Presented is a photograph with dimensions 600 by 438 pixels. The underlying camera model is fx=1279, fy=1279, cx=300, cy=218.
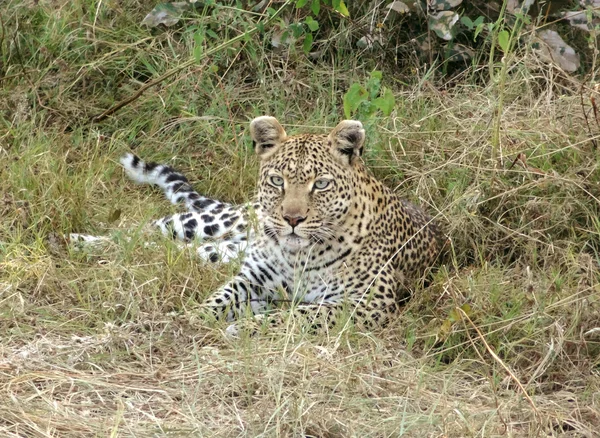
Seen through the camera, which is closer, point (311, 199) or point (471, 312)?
point (471, 312)

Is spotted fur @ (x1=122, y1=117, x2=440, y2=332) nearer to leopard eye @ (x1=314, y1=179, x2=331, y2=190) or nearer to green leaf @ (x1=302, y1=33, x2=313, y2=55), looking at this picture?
leopard eye @ (x1=314, y1=179, x2=331, y2=190)

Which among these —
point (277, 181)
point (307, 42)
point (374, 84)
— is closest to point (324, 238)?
point (277, 181)

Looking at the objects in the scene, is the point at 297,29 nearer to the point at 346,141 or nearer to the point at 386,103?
the point at 386,103

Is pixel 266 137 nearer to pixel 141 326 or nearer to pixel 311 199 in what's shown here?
pixel 311 199

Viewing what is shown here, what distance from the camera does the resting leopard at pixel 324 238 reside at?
671 cm

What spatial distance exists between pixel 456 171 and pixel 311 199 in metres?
1.16

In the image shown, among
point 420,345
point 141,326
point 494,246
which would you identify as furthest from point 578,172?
point 141,326

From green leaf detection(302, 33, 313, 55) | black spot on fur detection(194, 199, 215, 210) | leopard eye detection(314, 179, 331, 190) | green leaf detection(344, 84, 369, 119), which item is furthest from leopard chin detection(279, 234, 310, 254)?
green leaf detection(302, 33, 313, 55)

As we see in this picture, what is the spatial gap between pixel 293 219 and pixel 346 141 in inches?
21.3

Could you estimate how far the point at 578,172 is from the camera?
7309mm

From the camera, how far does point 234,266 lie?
717 cm

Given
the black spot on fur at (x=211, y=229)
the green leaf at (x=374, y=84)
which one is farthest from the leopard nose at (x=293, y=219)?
the black spot on fur at (x=211, y=229)

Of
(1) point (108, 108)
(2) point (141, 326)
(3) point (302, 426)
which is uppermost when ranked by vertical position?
(3) point (302, 426)

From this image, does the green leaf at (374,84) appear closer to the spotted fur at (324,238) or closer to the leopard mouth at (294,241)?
the spotted fur at (324,238)
